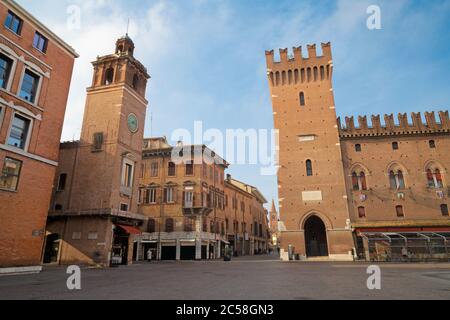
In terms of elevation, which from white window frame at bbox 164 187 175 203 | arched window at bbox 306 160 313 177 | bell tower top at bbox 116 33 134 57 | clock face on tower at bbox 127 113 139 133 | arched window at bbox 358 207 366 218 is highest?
bell tower top at bbox 116 33 134 57

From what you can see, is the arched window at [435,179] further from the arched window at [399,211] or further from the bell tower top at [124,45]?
the bell tower top at [124,45]

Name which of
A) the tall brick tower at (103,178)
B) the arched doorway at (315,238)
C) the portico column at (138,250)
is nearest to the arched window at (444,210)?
the arched doorway at (315,238)

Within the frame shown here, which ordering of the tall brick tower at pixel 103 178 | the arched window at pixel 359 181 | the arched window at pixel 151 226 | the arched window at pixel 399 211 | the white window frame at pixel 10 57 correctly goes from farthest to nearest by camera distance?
the arched window at pixel 151 226
the arched window at pixel 359 181
the arched window at pixel 399 211
the tall brick tower at pixel 103 178
the white window frame at pixel 10 57

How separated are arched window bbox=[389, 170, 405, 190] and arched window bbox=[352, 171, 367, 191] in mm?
2685

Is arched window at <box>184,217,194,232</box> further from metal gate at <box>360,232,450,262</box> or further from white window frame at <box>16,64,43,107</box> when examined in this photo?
white window frame at <box>16,64,43,107</box>

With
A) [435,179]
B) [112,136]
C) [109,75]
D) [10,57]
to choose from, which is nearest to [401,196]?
[435,179]

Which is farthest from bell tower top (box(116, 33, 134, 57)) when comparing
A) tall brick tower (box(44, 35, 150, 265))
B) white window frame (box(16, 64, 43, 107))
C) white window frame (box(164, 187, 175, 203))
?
white window frame (box(164, 187, 175, 203))

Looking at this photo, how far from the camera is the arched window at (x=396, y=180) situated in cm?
3064

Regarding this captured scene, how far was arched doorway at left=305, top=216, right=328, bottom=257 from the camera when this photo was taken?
106ft

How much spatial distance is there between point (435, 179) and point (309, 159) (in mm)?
12934

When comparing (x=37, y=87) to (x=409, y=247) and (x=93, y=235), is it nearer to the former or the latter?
(x=93, y=235)

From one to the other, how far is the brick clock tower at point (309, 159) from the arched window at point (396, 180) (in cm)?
532

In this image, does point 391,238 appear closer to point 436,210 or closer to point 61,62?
point 436,210
